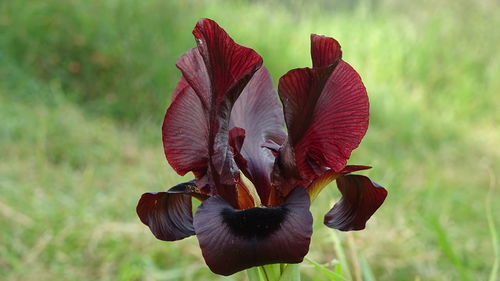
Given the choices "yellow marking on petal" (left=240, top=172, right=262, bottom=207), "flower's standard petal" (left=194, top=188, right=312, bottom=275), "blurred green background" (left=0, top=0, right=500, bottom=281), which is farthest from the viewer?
"blurred green background" (left=0, top=0, right=500, bottom=281)

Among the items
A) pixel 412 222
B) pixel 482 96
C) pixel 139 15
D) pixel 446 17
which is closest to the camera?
pixel 412 222

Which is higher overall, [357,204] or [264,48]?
[264,48]

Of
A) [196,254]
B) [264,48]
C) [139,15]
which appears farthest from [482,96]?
[196,254]

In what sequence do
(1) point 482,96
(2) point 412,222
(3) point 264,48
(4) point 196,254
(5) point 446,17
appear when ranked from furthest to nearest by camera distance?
(5) point 446,17 < (1) point 482,96 < (3) point 264,48 < (2) point 412,222 < (4) point 196,254

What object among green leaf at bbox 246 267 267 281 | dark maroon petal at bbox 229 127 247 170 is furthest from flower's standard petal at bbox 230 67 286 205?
green leaf at bbox 246 267 267 281

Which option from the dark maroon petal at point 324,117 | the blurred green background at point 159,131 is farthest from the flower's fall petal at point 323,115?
the blurred green background at point 159,131

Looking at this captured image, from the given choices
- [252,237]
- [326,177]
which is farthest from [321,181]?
[252,237]

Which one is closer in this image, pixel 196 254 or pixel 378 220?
pixel 196 254

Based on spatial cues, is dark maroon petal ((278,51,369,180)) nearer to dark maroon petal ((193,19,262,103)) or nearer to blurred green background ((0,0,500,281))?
dark maroon petal ((193,19,262,103))

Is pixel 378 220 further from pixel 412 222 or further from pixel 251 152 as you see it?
pixel 251 152
